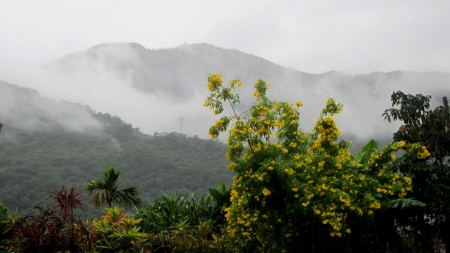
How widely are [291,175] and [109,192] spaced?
6.33 m

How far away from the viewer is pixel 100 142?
44.4 meters

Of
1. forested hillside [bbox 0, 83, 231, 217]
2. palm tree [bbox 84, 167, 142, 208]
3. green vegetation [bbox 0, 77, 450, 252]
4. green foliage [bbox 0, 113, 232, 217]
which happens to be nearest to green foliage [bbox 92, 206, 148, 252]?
green vegetation [bbox 0, 77, 450, 252]

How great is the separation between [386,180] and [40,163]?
3240 cm

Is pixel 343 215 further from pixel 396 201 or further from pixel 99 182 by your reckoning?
pixel 99 182

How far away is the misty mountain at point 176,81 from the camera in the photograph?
46.8 meters

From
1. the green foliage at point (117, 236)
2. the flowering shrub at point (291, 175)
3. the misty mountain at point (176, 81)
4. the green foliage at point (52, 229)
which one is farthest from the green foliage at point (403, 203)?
the misty mountain at point (176, 81)

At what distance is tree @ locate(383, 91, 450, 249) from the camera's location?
730 centimetres

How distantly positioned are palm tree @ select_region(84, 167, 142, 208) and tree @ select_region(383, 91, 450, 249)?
6.82 meters

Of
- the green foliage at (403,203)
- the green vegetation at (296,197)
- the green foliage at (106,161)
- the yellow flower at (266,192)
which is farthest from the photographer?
the green foliage at (106,161)

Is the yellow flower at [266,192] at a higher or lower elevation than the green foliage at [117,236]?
higher

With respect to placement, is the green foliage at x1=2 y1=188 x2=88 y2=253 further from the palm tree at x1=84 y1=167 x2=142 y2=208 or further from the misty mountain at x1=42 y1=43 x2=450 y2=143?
the misty mountain at x1=42 y1=43 x2=450 y2=143

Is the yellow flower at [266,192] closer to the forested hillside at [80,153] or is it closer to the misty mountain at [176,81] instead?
the forested hillside at [80,153]

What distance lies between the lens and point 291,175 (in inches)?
219

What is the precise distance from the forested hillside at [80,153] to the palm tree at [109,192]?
1081cm
